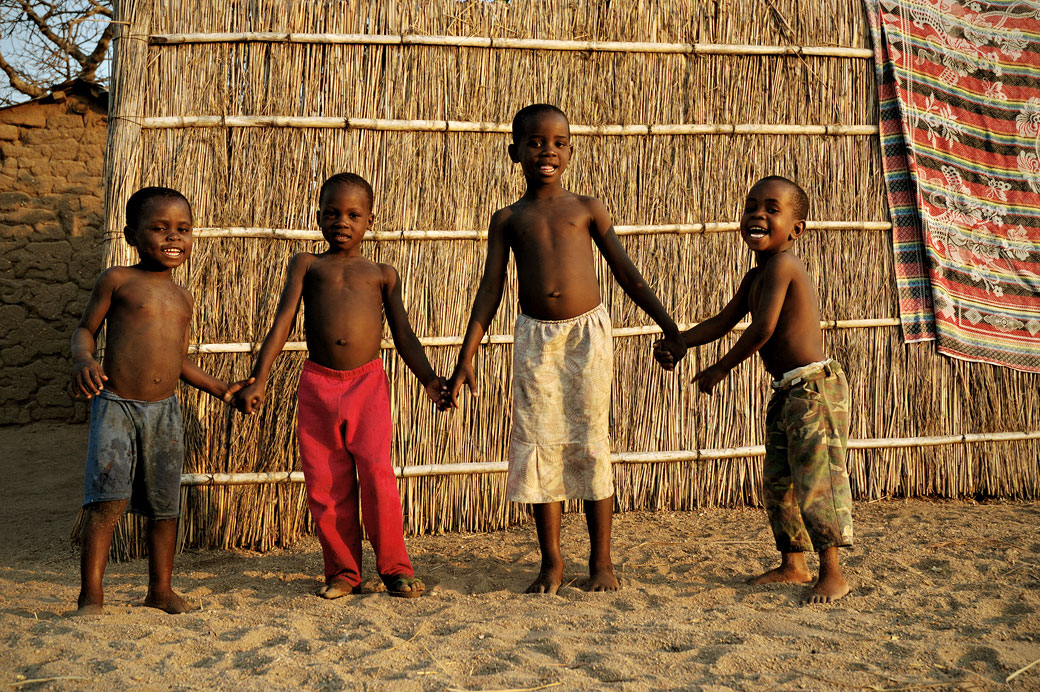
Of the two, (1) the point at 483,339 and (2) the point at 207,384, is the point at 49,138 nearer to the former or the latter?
(1) the point at 483,339

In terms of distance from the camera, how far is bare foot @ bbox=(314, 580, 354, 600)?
9.89 feet

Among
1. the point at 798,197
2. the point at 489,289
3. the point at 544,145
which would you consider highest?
the point at 544,145

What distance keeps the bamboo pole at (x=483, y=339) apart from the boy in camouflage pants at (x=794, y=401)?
631mm

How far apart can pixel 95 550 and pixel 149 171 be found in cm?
175

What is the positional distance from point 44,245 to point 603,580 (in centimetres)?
574

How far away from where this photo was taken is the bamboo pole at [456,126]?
3781 millimetres

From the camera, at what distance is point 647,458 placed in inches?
163

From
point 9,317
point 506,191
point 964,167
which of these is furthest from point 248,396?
point 9,317

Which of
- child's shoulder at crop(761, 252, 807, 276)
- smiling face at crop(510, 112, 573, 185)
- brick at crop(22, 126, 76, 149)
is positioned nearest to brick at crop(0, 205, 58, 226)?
brick at crop(22, 126, 76, 149)

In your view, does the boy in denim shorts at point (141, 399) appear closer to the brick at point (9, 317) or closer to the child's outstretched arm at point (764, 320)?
the child's outstretched arm at point (764, 320)

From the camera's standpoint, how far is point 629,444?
13.7 ft

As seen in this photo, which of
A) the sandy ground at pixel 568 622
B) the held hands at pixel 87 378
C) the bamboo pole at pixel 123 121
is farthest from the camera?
the bamboo pole at pixel 123 121

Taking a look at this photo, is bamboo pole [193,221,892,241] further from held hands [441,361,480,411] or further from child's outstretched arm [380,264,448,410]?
held hands [441,361,480,411]

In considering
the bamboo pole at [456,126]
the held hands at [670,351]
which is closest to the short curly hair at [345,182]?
the bamboo pole at [456,126]
